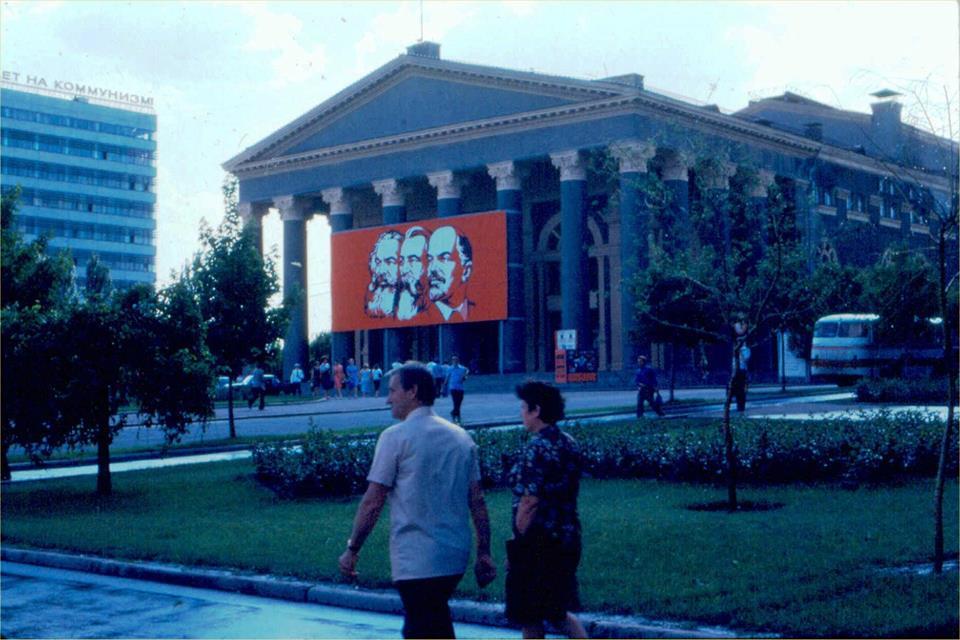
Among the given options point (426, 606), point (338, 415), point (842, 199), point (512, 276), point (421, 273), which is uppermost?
point (842, 199)

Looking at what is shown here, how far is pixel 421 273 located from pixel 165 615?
168 ft

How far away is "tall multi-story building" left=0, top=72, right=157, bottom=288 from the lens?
10301 centimetres

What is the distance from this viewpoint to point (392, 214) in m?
65.1

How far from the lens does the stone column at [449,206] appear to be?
61219 mm

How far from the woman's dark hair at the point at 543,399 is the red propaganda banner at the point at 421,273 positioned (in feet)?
166

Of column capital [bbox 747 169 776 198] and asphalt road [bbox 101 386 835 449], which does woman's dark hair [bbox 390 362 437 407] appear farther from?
asphalt road [bbox 101 386 835 449]

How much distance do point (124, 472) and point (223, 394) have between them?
4138cm

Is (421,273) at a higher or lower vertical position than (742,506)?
higher

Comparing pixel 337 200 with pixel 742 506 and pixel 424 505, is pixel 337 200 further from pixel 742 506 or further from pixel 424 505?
pixel 424 505

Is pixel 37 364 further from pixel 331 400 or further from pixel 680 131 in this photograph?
pixel 331 400

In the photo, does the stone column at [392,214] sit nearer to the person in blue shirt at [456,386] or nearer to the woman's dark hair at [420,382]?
the person in blue shirt at [456,386]

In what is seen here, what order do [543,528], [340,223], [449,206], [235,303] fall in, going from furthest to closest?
[340,223], [449,206], [235,303], [543,528]

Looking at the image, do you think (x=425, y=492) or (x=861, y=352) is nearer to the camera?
(x=425, y=492)

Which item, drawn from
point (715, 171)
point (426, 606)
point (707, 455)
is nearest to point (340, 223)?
point (715, 171)
